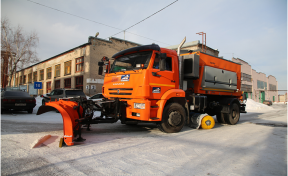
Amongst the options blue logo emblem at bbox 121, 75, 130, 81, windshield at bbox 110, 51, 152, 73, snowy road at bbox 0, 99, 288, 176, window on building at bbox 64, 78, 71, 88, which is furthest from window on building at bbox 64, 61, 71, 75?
snowy road at bbox 0, 99, 288, 176

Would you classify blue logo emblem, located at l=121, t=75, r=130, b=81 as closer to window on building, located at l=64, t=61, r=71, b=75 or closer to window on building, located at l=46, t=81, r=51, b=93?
window on building, located at l=64, t=61, r=71, b=75

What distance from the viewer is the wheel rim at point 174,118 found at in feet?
19.3

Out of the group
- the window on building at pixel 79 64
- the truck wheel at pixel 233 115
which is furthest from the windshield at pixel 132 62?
the window on building at pixel 79 64

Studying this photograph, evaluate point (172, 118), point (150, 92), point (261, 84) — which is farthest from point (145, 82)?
point (261, 84)

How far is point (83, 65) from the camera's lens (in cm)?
2338

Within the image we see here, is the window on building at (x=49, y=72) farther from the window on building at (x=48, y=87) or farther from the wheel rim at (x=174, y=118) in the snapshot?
the wheel rim at (x=174, y=118)

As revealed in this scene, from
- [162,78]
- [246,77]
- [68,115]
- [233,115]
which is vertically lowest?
[233,115]

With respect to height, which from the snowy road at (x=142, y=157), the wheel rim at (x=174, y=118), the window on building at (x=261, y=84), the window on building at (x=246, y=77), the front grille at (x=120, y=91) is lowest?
the snowy road at (x=142, y=157)

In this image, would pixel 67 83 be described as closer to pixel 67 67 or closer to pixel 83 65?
pixel 67 67

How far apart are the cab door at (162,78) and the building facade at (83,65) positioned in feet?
56.1

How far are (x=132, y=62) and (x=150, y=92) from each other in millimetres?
1295

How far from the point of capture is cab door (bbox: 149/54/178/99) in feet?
18.2

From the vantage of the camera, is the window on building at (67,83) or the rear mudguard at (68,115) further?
the window on building at (67,83)

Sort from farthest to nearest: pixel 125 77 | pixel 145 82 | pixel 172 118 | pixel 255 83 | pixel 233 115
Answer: pixel 255 83 < pixel 233 115 < pixel 172 118 < pixel 125 77 < pixel 145 82
